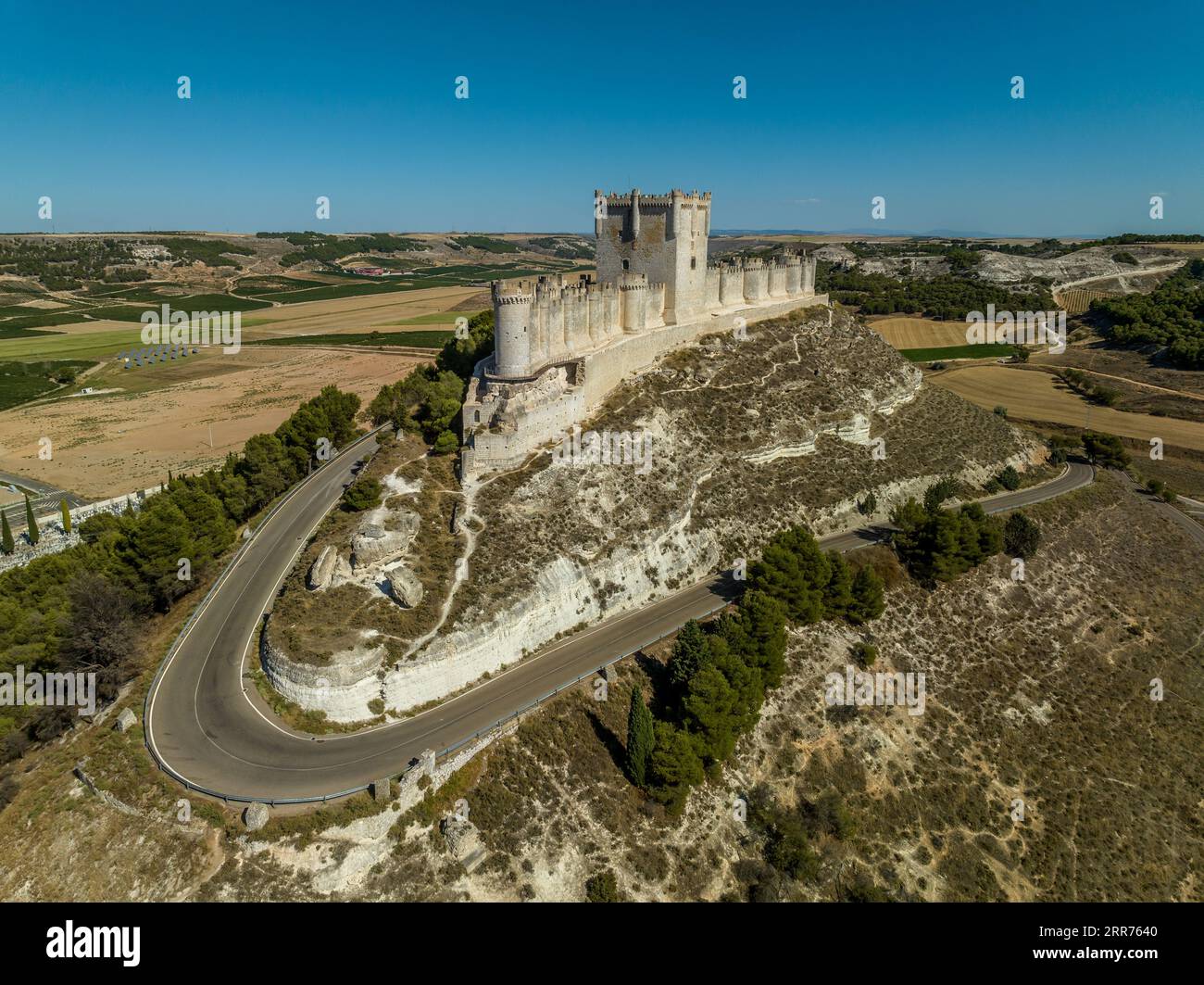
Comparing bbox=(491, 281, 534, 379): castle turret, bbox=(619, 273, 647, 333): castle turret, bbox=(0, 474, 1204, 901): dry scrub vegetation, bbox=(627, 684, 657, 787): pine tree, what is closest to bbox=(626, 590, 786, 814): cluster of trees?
bbox=(627, 684, 657, 787): pine tree

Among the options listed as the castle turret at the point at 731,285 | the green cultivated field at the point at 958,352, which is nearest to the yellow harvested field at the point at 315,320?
the castle turret at the point at 731,285

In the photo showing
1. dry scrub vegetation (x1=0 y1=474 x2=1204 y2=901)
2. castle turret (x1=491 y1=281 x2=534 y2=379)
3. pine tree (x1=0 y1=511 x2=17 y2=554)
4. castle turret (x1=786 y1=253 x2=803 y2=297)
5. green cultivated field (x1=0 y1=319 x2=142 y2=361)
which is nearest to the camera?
dry scrub vegetation (x1=0 y1=474 x2=1204 y2=901)

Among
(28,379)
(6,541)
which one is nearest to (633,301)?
(6,541)

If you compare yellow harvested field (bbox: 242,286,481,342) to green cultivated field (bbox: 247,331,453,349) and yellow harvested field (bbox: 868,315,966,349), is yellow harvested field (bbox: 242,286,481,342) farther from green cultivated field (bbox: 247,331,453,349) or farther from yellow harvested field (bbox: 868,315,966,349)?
yellow harvested field (bbox: 868,315,966,349)

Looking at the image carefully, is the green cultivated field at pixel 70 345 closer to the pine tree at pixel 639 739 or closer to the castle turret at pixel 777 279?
the castle turret at pixel 777 279

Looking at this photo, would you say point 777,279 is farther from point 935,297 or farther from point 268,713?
point 935,297


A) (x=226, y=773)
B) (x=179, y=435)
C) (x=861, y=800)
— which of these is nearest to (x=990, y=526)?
(x=861, y=800)
